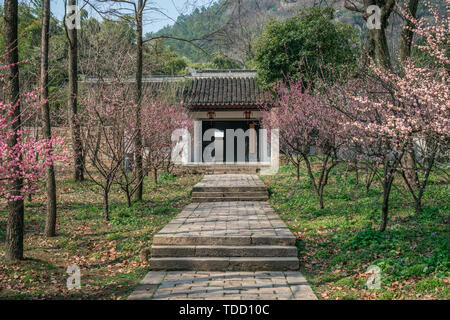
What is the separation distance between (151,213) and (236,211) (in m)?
2.11

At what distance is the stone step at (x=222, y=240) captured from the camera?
6.67 m

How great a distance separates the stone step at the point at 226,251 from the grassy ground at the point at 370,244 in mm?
395

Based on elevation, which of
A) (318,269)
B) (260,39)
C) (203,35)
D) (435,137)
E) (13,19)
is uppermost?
(260,39)

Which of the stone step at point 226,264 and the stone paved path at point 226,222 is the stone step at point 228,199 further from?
the stone step at point 226,264

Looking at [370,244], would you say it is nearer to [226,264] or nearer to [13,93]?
[226,264]

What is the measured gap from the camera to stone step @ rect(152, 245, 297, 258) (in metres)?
6.46

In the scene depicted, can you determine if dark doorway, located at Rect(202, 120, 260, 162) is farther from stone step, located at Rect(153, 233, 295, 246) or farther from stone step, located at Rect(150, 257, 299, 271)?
stone step, located at Rect(150, 257, 299, 271)

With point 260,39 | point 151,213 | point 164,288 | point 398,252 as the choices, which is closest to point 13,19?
point 164,288

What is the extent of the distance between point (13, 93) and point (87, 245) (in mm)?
3145

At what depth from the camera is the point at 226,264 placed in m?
6.24

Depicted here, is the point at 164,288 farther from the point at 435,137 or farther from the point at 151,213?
the point at 151,213

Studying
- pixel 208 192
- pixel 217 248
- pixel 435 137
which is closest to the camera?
pixel 435 137

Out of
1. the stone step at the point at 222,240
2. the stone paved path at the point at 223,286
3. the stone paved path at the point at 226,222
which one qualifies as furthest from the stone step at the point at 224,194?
the stone paved path at the point at 223,286

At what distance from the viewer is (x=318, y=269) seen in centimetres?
623
